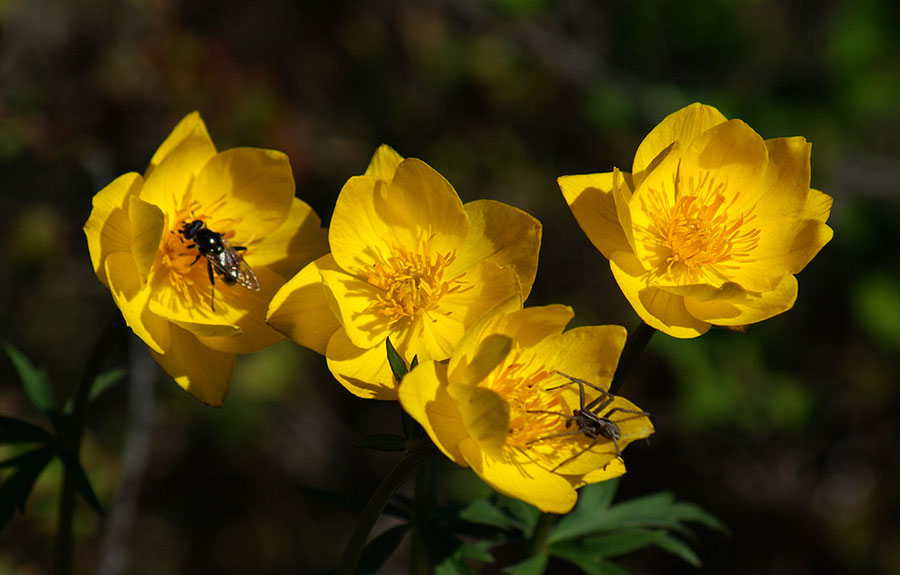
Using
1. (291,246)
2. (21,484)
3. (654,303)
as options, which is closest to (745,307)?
(654,303)

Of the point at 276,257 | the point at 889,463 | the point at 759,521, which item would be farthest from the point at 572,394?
the point at 889,463

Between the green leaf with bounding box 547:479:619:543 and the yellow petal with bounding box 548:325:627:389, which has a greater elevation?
the yellow petal with bounding box 548:325:627:389

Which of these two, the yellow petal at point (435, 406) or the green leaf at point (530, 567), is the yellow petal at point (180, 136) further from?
the green leaf at point (530, 567)

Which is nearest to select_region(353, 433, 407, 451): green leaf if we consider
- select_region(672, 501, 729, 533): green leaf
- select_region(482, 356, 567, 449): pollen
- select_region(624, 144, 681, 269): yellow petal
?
select_region(482, 356, 567, 449): pollen

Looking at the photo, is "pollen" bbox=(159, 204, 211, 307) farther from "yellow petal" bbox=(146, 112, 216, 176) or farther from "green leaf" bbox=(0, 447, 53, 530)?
"green leaf" bbox=(0, 447, 53, 530)

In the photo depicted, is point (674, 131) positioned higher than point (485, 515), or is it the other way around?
point (674, 131)

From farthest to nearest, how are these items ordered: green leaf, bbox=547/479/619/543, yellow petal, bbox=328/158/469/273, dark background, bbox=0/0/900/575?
dark background, bbox=0/0/900/575, green leaf, bbox=547/479/619/543, yellow petal, bbox=328/158/469/273

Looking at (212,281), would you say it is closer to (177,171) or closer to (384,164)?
(177,171)
